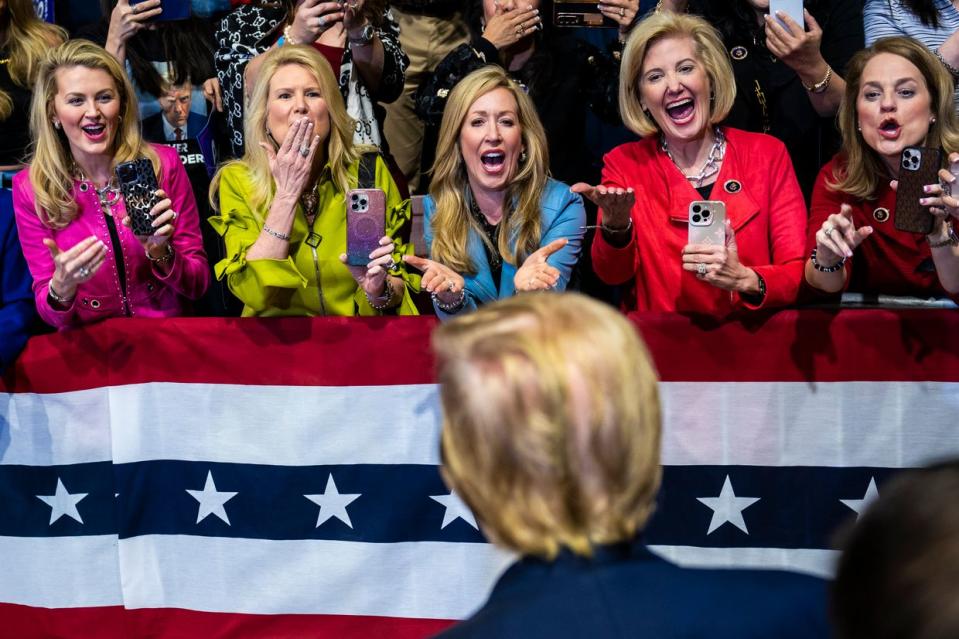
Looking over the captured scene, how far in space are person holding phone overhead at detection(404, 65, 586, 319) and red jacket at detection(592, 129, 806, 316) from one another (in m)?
Result: 0.25

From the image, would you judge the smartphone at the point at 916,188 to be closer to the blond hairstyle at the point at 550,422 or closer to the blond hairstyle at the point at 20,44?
the blond hairstyle at the point at 550,422

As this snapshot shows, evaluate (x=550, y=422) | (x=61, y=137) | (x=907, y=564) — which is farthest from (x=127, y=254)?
(x=907, y=564)

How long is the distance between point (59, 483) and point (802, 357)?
2.76m

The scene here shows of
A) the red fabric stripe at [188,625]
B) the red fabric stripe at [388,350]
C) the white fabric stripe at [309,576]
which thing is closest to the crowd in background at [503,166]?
the red fabric stripe at [388,350]

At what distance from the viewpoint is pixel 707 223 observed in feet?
14.4

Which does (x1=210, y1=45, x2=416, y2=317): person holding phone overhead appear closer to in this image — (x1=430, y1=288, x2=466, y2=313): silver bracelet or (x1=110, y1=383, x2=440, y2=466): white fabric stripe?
(x1=430, y1=288, x2=466, y2=313): silver bracelet

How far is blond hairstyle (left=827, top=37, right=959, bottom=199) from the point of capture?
15.7ft

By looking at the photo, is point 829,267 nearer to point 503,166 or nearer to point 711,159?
point 711,159

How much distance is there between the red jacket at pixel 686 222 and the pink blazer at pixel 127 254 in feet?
5.42

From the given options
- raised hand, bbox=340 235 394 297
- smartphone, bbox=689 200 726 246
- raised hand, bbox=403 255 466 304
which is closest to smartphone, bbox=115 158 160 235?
raised hand, bbox=340 235 394 297

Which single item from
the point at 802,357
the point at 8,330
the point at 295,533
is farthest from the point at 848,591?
the point at 8,330

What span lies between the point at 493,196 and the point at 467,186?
0.13 metres

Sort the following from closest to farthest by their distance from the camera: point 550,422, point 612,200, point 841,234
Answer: point 550,422
point 841,234
point 612,200

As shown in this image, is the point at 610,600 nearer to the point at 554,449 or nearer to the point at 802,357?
the point at 554,449
